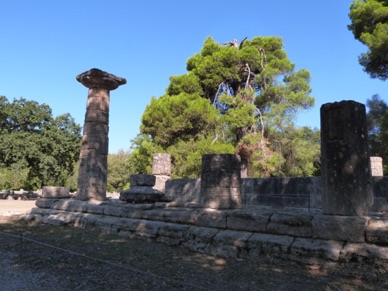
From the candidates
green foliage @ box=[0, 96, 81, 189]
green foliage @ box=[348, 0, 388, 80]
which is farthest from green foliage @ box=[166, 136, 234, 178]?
green foliage @ box=[348, 0, 388, 80]

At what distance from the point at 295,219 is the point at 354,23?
16.4 meters

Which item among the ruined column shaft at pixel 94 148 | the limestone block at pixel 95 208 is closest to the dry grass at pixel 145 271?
the limestone block at pixel 95 208

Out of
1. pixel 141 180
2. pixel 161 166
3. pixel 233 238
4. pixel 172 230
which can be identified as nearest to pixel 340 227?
pixel 233 238

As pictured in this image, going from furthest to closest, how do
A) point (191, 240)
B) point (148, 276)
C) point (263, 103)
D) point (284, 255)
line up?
1. point (263, 103)
2. point (191, 240)
3. point (284, 255)
4. point (148, 276)

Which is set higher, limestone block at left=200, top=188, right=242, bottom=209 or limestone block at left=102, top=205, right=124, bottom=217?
limestone block at left=200, top=188, right=242, bottom=209

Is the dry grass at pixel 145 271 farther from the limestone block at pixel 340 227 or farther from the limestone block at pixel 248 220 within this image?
the limestone block at pixel 248 220

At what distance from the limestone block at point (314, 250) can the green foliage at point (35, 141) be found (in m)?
20.8

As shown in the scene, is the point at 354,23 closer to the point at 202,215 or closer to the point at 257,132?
the point at 257,132

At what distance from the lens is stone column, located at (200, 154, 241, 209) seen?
7.09m

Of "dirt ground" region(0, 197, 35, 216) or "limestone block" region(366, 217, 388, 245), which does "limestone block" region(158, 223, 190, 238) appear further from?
Answer: "dirt ground" region(0, 197, 35, 216)

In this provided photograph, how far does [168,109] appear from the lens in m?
22.4

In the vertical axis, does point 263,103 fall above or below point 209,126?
above

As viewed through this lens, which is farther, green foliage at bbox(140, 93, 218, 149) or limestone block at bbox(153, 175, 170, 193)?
green foliage at bbox(140, 93, 218, 149)

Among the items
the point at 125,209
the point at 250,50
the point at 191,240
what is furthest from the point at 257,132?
the point at 191,240
